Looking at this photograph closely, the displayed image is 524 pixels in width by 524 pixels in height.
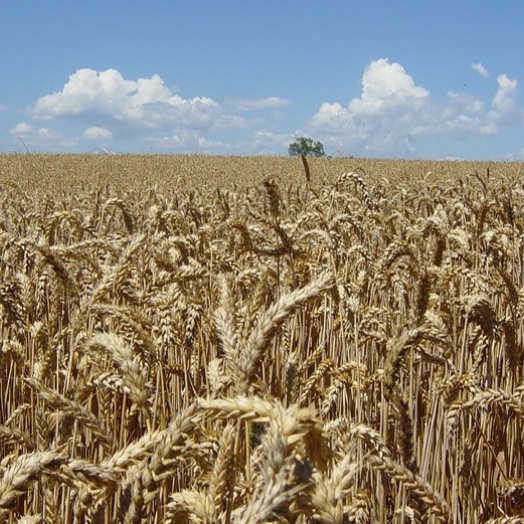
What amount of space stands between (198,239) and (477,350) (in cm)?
149

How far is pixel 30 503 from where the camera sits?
2.40 meters

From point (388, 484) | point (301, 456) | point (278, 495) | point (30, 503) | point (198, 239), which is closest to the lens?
point (278, 495)

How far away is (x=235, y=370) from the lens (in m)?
1.17

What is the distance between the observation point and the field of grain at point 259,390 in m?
1.16

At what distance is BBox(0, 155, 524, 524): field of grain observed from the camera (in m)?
1.16

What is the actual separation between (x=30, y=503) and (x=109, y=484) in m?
1.40

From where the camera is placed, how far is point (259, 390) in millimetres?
1784

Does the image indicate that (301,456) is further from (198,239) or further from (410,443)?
(198,239)

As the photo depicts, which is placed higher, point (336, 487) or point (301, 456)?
point (301, 456)

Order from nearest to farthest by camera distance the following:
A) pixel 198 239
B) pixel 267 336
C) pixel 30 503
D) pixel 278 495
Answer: pixel 278 495 < pixel 267 336 < pixel 30 503 < pixel 198 239

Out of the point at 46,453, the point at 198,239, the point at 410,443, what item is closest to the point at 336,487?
the point at 410,443

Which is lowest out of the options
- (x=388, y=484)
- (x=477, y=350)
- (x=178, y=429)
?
(x=388, y=484)

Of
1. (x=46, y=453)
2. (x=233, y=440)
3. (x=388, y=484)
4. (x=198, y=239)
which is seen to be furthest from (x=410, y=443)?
(x=198, y=239)

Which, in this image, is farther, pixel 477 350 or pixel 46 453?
pixel 477 350
